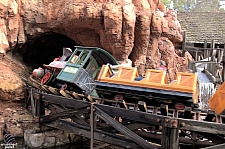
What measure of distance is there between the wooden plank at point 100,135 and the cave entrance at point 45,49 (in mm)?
5609

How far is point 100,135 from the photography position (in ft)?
18.5

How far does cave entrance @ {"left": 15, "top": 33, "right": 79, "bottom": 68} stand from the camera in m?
11.5

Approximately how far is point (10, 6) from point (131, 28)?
164 inches

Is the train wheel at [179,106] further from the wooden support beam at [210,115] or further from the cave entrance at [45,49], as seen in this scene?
the cave entrance at [45,49]

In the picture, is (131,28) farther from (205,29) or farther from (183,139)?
(205,29)

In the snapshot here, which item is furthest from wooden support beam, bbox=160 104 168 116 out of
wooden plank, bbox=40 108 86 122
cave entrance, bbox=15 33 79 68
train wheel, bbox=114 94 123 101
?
cave entrance, bbox=15 33 79 68

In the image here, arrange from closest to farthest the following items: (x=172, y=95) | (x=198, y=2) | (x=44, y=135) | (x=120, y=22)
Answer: (x=172, y=95)
(x=44, y=135)
(x=120, y=22)
(x=198, y=2)

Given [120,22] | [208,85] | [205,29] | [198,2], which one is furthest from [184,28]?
[198,2]

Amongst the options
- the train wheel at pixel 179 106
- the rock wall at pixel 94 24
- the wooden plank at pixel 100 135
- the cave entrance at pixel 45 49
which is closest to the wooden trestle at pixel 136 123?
the wooden plank at pixel 100 135

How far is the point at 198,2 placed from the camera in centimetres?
3625

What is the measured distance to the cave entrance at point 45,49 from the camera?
37.9ft

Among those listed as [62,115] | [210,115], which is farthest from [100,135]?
[210,115]

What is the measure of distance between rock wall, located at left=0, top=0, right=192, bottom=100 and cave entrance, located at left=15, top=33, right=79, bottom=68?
1.94m

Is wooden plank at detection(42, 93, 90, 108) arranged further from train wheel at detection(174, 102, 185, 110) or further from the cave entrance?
the cave entrance
